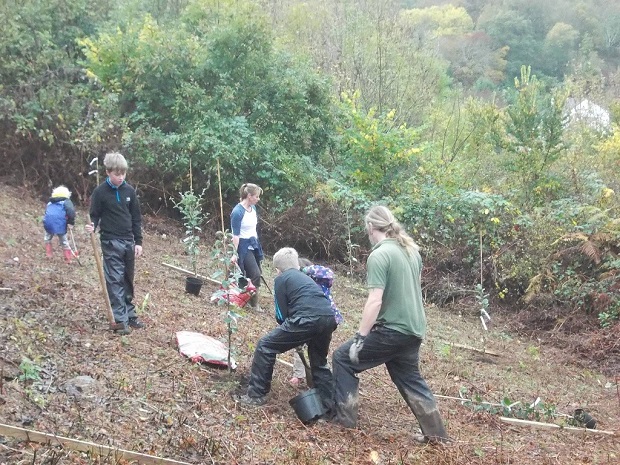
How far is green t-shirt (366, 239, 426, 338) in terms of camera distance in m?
4.97

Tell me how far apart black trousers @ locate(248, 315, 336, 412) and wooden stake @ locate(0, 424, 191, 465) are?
159 cm

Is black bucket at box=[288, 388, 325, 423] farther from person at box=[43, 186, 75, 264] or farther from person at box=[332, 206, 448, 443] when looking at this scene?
person at box=[43, 186, 75, 264]

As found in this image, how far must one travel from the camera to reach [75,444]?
13.2 ft

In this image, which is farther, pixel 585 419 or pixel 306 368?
pixel 585 419

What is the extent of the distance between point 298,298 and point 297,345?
0.43 m

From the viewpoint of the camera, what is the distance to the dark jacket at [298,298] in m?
5.45

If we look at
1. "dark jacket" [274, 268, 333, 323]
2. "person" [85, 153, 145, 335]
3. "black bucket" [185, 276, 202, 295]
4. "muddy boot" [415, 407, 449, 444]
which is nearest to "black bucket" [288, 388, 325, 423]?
"dark jacket" [274, 268, 333, 323]

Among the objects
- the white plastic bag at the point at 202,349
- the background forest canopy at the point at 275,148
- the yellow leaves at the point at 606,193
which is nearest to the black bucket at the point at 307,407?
the white plastic bag at the point at 202,349

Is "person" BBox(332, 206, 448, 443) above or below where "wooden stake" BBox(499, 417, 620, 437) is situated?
above

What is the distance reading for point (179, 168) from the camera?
1488 cm

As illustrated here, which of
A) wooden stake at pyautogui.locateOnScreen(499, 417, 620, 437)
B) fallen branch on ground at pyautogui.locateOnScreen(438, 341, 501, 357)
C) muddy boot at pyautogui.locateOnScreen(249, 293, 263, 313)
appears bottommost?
fallen branch on ground at pyautogui.locateOnScreen(438, 341, 501, 357)

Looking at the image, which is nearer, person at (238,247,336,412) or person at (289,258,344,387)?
person at (238,247,336,412)

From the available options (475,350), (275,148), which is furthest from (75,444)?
(275,148)

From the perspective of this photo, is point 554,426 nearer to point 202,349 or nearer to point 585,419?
point 585,419
